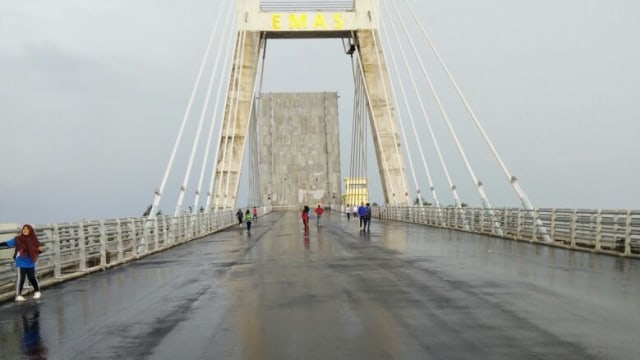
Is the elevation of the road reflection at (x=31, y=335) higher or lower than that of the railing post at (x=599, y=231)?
lower

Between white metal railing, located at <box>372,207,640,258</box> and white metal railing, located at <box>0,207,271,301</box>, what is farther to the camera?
white metal railing, located at <box>372,207,640,258</box>

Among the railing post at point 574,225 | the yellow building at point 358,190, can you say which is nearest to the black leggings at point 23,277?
the railing post at point 574,225

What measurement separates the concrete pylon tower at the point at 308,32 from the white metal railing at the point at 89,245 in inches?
749

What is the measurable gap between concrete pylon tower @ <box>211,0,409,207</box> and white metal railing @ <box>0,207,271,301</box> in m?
19.0

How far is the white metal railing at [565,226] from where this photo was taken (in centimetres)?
1973

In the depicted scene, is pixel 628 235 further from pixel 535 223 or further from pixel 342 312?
pixel 342 312

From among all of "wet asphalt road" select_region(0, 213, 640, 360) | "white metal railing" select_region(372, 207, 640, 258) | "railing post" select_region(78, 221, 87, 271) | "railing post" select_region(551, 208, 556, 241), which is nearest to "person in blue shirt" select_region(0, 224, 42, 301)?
"wet asphalt road" select_region(0, 213, 640, 360)

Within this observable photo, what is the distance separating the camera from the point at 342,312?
10.1m

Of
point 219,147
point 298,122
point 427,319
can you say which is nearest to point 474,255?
point 427,319

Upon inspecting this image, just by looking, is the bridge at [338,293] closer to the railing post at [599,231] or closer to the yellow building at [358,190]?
the railing post at [599,231]

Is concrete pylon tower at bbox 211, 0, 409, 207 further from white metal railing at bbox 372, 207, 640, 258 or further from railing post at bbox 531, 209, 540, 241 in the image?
railing post at bbox 531, 209, 540, 241

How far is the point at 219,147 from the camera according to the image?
47000 millimetres

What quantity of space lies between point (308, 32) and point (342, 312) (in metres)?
44.3

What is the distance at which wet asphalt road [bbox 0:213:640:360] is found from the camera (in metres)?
7.64
